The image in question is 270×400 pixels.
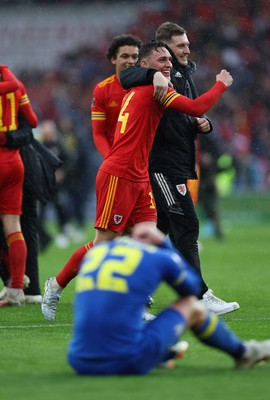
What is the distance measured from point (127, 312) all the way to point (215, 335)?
51 cm

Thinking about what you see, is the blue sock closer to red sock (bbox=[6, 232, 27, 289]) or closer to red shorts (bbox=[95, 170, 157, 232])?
red shorts (bbox=[95, 170, 157, 232])

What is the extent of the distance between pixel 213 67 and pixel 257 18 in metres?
2.22

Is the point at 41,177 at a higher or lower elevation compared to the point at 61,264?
higher

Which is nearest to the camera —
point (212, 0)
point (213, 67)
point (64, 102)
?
point (213, 67)

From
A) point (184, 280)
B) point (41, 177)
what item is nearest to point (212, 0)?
point (41, 177)

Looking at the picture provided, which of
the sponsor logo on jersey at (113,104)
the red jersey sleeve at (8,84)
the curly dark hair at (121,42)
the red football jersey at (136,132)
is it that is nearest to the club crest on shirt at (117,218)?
the red football jersey at (136,132)

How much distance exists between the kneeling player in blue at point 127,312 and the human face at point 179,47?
149 inches

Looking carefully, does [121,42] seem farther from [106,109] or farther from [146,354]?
[146,354]

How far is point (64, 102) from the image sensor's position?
3077cm

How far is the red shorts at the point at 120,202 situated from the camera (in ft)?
27.1

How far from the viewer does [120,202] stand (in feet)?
27.1

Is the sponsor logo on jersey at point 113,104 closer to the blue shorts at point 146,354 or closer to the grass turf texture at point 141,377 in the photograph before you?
the grass turf texture at point 141,377

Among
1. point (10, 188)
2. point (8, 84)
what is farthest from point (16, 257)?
point (8, 84)

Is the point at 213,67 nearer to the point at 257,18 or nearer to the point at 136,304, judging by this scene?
the point at 257,18
